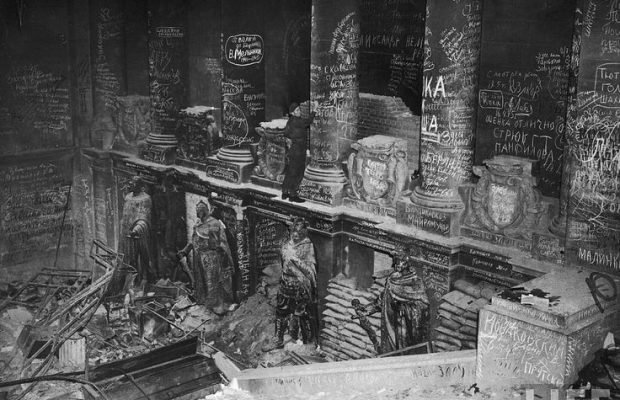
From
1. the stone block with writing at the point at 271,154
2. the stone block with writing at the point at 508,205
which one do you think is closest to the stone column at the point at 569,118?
the stone block with writing at the point at 508,205

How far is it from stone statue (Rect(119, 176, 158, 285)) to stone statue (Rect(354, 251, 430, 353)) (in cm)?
764

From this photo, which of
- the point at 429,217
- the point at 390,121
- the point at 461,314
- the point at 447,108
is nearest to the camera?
the point at 461,314

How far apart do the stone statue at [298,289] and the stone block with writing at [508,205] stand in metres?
3.37

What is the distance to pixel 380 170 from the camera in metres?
14.1

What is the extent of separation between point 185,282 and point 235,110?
4.30 metres

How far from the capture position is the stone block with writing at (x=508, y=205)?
12258 mm

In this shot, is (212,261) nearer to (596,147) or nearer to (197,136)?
(197,136)

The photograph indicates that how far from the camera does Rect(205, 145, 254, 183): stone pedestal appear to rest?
16.8 m

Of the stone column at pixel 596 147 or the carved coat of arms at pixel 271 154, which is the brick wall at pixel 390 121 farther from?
the stone column at pixel 596 147

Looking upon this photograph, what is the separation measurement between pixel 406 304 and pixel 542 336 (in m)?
3.64

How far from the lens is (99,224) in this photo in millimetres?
21094

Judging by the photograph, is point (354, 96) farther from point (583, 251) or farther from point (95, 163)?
point (95, 163)

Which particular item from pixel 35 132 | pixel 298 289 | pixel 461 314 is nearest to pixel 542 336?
pixel 461 314

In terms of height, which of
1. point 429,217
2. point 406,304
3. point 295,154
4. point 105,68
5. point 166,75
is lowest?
point 406,304
